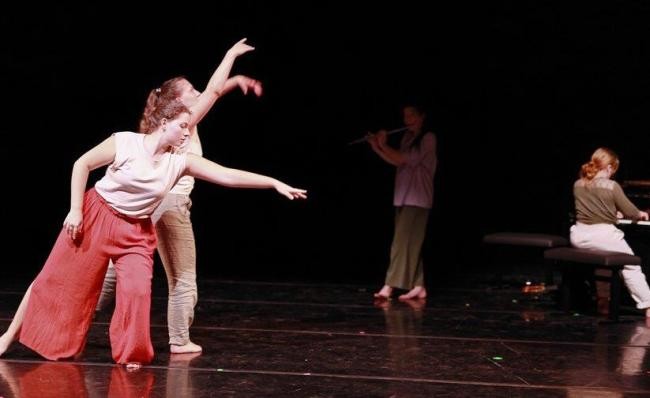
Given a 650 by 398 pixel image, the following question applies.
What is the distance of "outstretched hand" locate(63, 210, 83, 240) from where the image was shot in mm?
4473

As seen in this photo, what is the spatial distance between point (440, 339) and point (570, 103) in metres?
4.09

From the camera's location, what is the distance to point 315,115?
9828 millimetres

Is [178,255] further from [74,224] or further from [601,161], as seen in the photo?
[601,161]

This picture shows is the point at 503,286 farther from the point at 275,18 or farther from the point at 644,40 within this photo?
the point at 275,18

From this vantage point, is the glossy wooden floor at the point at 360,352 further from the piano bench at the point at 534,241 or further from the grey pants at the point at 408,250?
the piano bench at the point at 534,241

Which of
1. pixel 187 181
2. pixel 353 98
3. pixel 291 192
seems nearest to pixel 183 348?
pixel 187 181

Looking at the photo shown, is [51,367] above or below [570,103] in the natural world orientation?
below

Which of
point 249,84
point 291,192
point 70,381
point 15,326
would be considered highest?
point 249,84

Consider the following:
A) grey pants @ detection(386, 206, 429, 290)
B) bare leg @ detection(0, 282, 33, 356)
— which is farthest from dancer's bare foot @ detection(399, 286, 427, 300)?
bare leg @ detection(0, 282, 33, 356)

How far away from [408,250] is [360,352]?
2.12 metres

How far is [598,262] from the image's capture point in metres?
6.47

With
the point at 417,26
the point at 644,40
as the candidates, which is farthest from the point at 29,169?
the point at 644,40

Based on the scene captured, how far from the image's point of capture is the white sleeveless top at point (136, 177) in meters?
4.46

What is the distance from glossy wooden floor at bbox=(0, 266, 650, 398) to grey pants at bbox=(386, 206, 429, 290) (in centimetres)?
21
